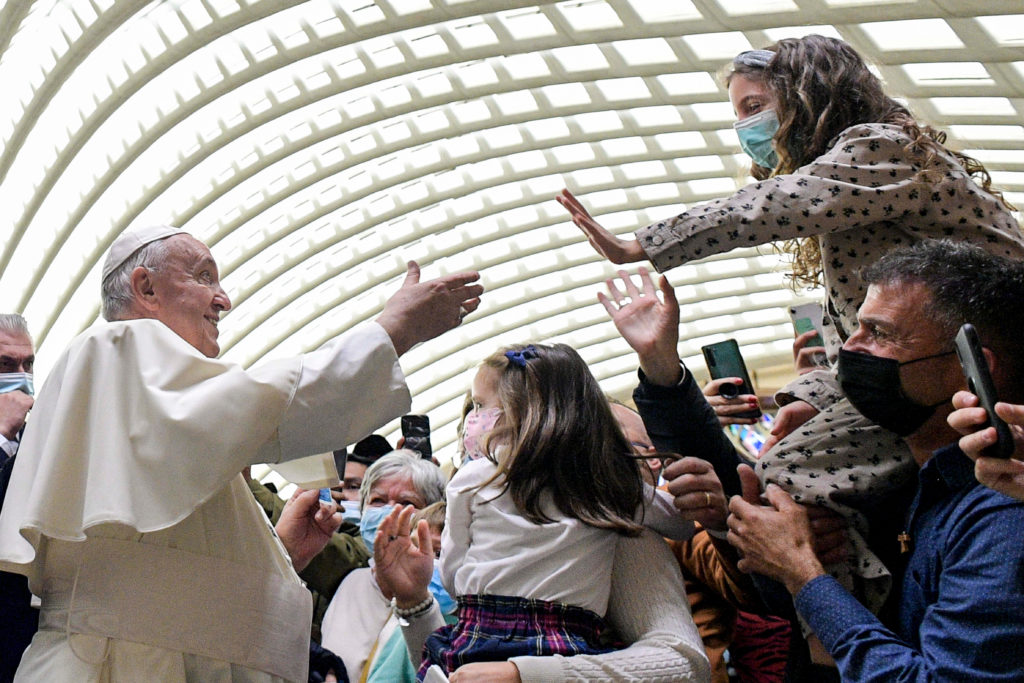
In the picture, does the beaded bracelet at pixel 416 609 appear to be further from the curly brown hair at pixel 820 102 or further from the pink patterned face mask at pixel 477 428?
the curly brown hair at pixel 820 102

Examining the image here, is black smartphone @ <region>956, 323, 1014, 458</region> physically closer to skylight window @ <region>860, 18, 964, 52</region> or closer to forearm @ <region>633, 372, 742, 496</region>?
forearm @ <region>633, 372, 742, 496</region>

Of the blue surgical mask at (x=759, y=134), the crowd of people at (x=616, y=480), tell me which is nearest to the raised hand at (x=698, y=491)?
the crowd of people at (x=616, y=480)

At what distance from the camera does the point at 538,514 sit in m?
4.27

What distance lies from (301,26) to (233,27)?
237cm

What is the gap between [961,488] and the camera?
3.97m

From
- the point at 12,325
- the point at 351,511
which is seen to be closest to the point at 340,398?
the point at 12,325

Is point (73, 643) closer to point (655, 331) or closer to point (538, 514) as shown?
point (538, 514)

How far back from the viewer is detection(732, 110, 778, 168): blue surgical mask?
5.27 m

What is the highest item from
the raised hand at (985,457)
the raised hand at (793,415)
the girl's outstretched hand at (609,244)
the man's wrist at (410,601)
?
the girl's outstretched hand at (609,244)

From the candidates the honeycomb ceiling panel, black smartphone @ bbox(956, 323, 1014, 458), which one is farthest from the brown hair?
the honeycomb ceiling panel

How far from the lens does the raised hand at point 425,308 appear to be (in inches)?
175

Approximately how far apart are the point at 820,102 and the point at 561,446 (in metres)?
1.87

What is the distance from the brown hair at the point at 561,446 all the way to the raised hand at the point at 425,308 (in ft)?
0.99

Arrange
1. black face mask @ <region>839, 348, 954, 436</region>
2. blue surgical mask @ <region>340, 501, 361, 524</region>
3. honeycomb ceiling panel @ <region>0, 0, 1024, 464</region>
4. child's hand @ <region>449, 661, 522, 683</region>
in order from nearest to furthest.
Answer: child's hand @ <region>449, 661, 522, 683</region> < black face mask @ <region>839, 348, 954, 436</region> < blue surgical mask @ <region>340, 501, 361, 524</region> < honeycomb ceiling panel @ <region>0, 0, 1024, 464</region>
